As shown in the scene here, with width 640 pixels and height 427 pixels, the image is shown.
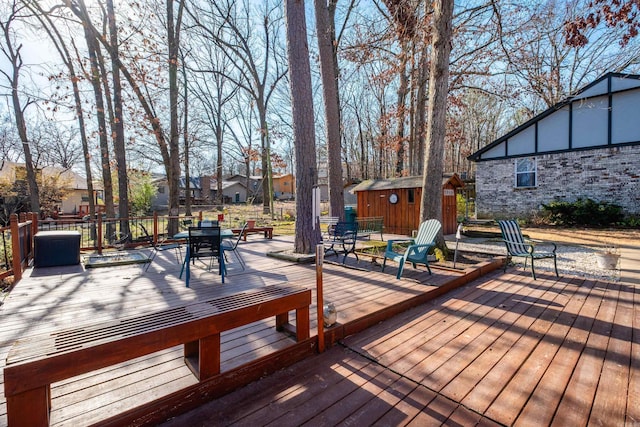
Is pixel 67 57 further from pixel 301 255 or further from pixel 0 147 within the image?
pixel 301 255

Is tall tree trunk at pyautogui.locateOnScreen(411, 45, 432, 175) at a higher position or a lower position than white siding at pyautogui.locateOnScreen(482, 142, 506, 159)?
higher

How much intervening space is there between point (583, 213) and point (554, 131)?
11.8 feet

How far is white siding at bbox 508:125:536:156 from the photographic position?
1298 centimetres

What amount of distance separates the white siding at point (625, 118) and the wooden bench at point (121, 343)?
1445 cm

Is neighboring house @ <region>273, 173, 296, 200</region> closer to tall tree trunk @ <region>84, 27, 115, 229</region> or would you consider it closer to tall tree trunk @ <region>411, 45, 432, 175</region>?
tall tree trunk @ <region>411, 45, 432, 175</region>

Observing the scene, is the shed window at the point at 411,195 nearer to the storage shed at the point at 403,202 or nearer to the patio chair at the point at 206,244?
the storage shed at the point at 403,202

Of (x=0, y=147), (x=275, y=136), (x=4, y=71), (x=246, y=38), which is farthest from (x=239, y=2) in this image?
(x=0, y=147)

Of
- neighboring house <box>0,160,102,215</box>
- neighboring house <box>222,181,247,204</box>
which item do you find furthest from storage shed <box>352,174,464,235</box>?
neighboring house <box>222,181,247,204</box>

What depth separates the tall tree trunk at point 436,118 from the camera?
5.62 metres

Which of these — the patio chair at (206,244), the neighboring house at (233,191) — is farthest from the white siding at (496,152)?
the neighboring house at (233,191)

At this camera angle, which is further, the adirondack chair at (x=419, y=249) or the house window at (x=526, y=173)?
the house window at (x=526, y=173)

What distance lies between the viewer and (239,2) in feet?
47.4

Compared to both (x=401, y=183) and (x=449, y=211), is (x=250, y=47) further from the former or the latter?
(x=449, y=211)

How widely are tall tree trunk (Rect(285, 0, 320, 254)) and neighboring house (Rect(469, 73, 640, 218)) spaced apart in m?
11.0
